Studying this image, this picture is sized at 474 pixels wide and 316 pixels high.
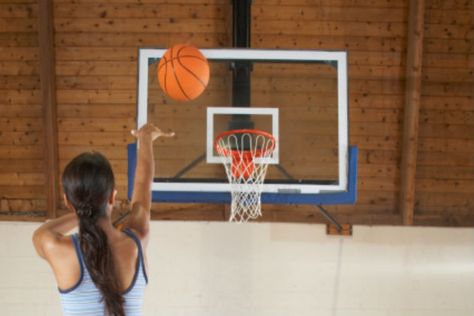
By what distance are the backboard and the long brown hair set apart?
200 centimetres

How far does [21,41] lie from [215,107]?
259 centimetres

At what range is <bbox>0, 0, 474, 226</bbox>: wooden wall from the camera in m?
4.77

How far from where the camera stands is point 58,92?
4.82m

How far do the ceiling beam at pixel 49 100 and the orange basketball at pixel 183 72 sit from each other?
222 centimetres

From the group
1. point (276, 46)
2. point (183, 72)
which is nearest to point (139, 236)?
point (183, 72)

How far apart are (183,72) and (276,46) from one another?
2.10 meters

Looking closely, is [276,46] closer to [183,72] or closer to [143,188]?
[183,72]

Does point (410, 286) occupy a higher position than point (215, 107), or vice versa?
point (215, 107)

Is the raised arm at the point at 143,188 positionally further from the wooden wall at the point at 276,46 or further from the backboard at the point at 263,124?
the wooden wall at the point at 276,46

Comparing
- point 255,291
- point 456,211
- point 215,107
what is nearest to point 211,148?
point 215,107

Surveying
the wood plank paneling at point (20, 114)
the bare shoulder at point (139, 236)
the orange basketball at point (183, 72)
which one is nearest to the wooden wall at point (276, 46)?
the wood plank paneling at point (20, 114)

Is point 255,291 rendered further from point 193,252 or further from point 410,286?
point 410,286

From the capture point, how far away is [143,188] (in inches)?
63.9

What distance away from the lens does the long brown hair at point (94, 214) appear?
129cm
